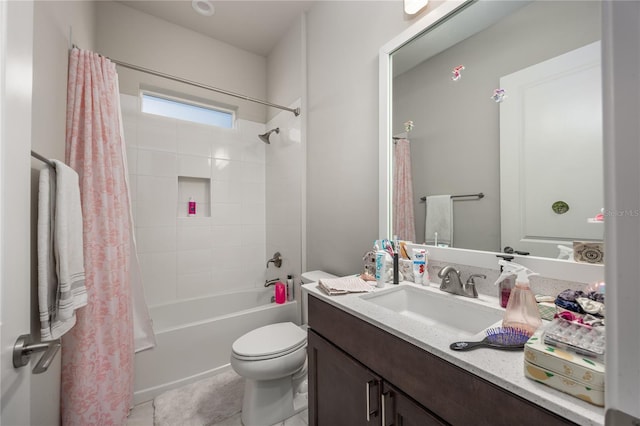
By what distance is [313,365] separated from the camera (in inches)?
44.5

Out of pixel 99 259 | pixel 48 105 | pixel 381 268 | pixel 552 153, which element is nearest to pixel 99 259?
pixel 99 259

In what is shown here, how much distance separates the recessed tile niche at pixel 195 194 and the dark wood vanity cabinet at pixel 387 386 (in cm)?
179

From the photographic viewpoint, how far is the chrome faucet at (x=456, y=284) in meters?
1.00

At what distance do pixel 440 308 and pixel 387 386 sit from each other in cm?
41

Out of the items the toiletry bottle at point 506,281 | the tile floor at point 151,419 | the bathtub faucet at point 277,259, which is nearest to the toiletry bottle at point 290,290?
the bathtub faucet at point 277,259

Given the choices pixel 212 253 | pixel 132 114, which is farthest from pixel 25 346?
pixel 132 114

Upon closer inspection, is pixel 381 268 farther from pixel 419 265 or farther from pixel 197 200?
pixel 197 200

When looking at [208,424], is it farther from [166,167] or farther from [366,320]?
[166,167]

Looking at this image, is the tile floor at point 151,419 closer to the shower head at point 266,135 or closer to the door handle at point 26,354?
the door handle at point 26,354

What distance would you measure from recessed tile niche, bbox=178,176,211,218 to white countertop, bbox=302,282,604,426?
206cm

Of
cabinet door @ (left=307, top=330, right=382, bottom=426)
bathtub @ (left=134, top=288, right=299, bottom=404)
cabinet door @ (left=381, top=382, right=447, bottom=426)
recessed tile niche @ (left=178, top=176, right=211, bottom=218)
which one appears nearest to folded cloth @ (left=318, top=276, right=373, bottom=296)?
cabinet door @ (left=307, top=330, right=382, bottom=426)

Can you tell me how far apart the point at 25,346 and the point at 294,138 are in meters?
2.00

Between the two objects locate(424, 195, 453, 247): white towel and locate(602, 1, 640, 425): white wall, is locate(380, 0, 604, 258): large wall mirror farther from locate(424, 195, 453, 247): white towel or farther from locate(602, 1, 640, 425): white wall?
locate(602, 1, 640, 425): white wall

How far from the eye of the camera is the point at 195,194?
2.46m
